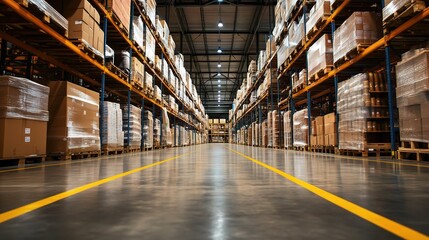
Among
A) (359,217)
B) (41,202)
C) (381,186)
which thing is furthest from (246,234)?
(381,186)

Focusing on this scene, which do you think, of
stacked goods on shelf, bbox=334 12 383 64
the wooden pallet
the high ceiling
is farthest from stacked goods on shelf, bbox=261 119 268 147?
the wooden pallet

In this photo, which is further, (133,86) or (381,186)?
(133,86)

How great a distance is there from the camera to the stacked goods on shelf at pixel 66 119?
5891 mm

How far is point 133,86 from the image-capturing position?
32.7ft

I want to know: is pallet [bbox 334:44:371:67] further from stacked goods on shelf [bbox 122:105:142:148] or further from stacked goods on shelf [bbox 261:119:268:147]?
stacked goods on shelf [bbox 261:119:268:147]

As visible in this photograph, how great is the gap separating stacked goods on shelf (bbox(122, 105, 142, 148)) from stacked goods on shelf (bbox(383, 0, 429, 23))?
756 cm

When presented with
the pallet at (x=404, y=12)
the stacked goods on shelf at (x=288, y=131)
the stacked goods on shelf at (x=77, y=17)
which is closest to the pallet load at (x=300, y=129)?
the stacked goods on shelf at (x=288, y=131)

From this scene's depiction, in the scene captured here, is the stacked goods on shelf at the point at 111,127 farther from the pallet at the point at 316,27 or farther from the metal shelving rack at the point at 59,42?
the pallet at the point at 316,27

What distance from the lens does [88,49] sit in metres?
6.60

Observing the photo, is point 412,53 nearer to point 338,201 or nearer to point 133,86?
point 338,201

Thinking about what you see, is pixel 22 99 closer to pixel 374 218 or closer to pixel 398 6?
pixel 374 218

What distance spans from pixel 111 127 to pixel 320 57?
19.5 ft

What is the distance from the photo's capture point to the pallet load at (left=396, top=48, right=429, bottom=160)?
480cm

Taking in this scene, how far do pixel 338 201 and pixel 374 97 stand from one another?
17.9ft
